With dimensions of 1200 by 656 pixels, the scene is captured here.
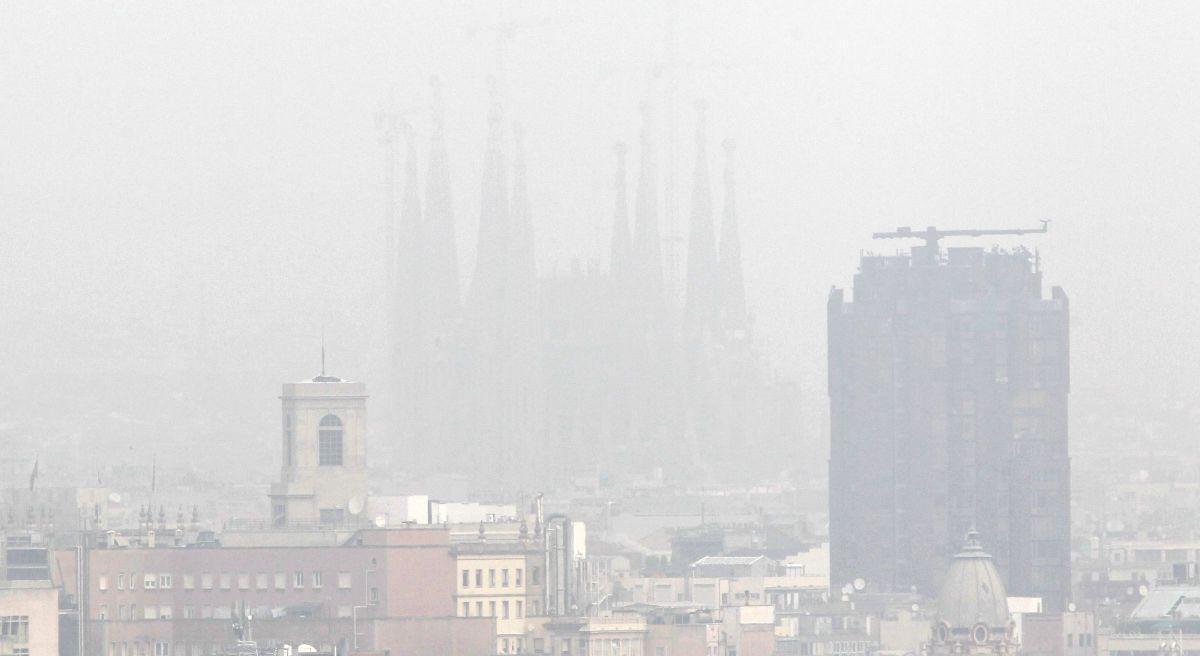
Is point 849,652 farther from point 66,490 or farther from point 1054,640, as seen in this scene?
point 66,490

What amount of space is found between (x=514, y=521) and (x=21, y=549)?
1618cm

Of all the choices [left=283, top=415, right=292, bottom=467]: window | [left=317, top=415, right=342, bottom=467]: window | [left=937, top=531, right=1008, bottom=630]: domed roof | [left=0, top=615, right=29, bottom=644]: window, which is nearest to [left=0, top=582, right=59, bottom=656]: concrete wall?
[left=0, top=615, right=29, bottom=644]: window

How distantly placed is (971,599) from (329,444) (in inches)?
640

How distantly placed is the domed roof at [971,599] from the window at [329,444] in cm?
1508

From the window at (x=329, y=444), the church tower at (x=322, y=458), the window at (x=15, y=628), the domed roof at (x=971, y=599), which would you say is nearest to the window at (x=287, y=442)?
the church tower at (x=322, y=458)

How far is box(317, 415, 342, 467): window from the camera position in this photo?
14175cm

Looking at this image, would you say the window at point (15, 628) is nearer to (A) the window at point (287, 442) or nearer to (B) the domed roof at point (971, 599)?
(A) the window at point (287, 442)

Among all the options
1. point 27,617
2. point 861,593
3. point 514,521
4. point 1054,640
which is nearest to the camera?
point 27,617

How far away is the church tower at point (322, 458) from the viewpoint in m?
141

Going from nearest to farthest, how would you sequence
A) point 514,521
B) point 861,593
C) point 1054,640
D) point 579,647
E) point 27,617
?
Result: point 27,617 → point 579,647 → point 514,521 → point 1054,640 → point 861,593

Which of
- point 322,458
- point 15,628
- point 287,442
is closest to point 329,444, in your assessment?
point 322,458

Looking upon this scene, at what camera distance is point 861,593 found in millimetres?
187750

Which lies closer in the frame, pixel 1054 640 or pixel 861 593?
pixel 1054 640

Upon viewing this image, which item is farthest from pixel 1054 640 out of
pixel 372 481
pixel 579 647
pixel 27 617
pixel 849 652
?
pixel 27 617
